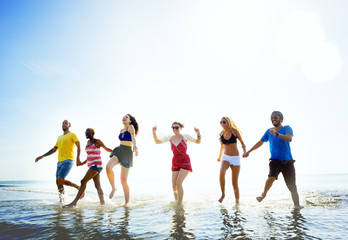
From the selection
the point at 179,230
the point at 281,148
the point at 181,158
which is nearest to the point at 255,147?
the point at 281,148

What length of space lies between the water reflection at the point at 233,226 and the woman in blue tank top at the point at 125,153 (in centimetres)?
347

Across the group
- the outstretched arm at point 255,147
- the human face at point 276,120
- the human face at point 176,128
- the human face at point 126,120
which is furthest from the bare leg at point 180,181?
the human face at point 276,120

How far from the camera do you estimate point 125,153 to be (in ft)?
25.7

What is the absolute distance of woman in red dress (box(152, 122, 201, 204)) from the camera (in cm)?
758

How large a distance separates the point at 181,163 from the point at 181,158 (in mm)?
161

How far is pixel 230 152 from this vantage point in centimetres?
776

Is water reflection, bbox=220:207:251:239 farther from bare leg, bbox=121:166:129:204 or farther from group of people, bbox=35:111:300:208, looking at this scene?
bare leg, bbox=121:166:129:204

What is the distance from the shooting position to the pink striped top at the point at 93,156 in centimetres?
774

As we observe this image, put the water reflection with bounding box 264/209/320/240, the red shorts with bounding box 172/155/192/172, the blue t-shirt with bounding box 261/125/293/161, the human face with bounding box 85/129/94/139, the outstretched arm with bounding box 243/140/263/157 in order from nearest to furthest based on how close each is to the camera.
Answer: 1. the water reflection with bounding box 264/209/320/240
2. the blue t-shirt with bounding box 261/125/293/161
3. the outstretched arm with bounding box 243/140/263/157
4. the red shorts with bounding box 172/155/192/172
5. the human face with bounding box 85/129/94/139

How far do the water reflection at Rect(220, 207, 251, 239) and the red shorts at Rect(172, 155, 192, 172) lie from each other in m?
2.28

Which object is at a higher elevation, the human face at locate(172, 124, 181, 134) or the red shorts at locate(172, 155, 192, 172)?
the human face at locate(172, 124, 181, 134)

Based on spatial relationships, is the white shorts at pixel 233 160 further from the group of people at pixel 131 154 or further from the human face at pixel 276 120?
the human face at pixel 276 120

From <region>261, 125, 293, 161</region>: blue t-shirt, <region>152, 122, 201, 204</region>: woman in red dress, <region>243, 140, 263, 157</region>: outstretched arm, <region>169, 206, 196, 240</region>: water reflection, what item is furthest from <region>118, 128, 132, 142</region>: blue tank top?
<region>261, 125, 293, 161</region>: blue t-shirt

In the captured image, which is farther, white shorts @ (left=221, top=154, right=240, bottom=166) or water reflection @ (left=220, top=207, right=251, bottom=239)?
white shorts @ (left=221, top=154, right=240, bottom=166)
